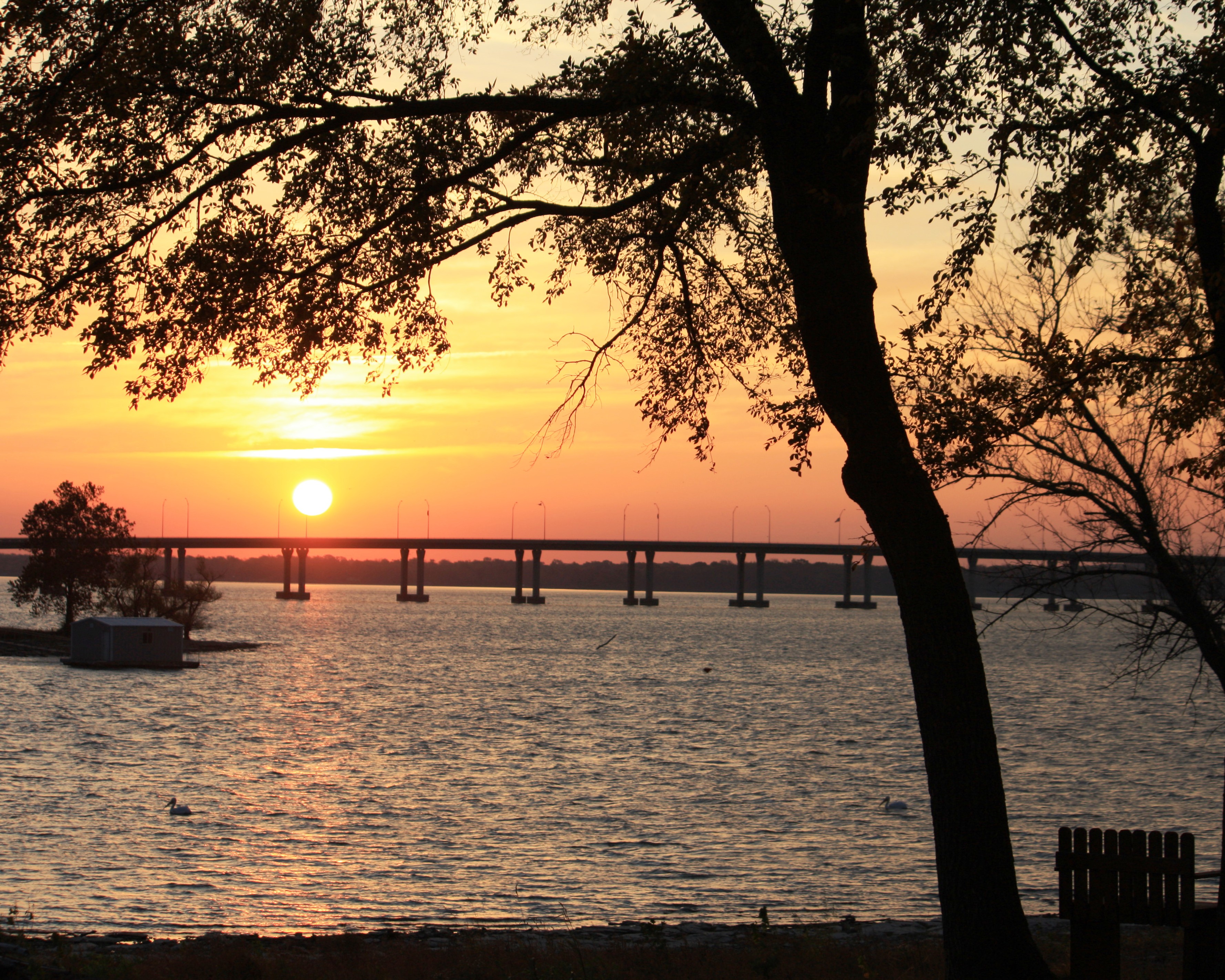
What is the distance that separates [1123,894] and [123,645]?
94638 mm

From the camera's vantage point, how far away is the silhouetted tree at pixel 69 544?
106875 mm

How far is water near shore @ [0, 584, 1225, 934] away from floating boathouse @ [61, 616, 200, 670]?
338 cm

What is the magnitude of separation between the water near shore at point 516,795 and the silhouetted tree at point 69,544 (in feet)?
64.3

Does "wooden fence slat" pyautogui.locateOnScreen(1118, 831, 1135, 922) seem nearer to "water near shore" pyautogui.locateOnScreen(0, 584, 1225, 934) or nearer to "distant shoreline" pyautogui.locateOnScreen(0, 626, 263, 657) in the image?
"water near shore" pyautogui.locateOnScreen(0, 584, 1225, 934)

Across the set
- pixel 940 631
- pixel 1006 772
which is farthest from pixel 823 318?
pixel 1006 772

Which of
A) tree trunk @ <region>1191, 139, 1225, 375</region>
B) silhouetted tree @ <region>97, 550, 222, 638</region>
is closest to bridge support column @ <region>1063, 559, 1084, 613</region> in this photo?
tree trunk @ <region>1191, 139, 1225, 375</region>

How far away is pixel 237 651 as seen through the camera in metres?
127

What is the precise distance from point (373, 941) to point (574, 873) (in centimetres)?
937

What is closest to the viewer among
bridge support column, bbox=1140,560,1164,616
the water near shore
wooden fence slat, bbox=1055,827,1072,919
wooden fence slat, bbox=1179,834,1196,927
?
wooden fence slat, bbox=1179,834,1196,927

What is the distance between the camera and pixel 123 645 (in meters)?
93.6

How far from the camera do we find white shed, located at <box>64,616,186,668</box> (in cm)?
9244

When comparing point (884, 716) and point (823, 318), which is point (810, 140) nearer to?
point (823, 318)

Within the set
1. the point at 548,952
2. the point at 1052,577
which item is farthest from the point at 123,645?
the point at 1052,577

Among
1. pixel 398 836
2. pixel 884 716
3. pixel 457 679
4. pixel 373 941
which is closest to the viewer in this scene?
pixel 373 941
